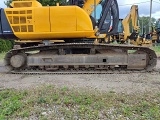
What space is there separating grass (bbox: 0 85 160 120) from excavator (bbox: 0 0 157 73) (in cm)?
321

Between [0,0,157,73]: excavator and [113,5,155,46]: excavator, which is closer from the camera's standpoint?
[0,0,157,73]: excavator

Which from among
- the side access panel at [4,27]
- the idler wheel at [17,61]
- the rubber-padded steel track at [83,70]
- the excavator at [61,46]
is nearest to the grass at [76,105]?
the rubber-padded steel track at [83,70]

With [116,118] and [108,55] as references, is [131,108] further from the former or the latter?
[108,55]

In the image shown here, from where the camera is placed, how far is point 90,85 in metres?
7.35

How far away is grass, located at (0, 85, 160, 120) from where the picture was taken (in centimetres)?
496

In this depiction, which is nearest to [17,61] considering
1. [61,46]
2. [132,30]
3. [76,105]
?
[61,46]

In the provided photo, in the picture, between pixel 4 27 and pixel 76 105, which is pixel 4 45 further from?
pixel 76 105

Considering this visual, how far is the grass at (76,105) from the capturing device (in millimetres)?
4957

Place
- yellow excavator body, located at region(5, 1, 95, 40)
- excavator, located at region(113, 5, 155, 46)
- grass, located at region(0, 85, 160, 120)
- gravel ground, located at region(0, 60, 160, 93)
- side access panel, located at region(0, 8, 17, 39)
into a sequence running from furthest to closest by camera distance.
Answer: excavator, located at region(113, 5, 155, 46) < side access panel, located at region(0, 8, 17, 39) < yellow excavator body, located at region(5, 1, 95, 40) < gravel ground, located at region(0, 60, 160, 93) < grass, located at region(0, 85, 160, 120)

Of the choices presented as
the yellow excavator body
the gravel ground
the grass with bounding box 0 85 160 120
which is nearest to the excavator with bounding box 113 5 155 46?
the yellow excavator body

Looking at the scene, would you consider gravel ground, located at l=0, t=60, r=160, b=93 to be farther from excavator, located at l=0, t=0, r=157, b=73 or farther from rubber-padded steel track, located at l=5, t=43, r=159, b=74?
excavator, located at l=0, t=0, r=157, b=73

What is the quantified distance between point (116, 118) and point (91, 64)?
493 centimetres

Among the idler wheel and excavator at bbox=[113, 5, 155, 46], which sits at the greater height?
excavator at bbox=[113, 5, 155, 46]

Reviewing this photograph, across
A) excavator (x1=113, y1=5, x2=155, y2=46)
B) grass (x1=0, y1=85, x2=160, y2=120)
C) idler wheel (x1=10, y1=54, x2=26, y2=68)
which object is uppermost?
excavator (x1=113, y1=5, x2=155, y2=46)
